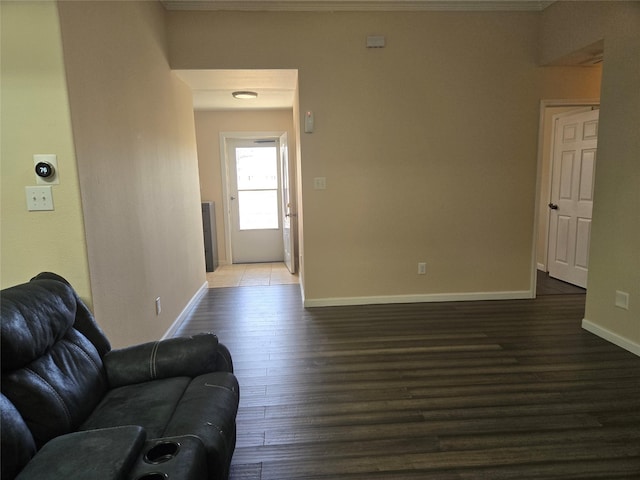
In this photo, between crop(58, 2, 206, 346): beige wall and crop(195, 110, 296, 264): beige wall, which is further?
crop(195, 110, 296, 264): beige wall

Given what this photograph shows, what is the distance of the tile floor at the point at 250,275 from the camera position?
4965 millimetres

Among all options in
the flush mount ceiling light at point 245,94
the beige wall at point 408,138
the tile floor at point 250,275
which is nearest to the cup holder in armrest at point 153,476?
the beige wall at point 408,138

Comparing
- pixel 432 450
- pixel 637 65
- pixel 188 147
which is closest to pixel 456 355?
pixel 432 450

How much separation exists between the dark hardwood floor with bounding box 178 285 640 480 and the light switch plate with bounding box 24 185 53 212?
1.47 m

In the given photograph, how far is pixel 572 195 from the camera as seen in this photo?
4.46 meters

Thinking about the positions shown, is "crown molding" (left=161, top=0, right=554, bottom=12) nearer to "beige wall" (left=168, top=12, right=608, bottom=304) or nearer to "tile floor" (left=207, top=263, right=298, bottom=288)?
"beige wall" (left=168, top=12, right=608, bottom=304)

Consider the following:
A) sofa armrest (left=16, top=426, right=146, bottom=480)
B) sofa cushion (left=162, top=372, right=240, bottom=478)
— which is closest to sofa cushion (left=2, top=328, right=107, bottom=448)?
sofa armrest (left=16, top=426, right=146, bottom=480)

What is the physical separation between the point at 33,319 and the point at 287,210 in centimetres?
444

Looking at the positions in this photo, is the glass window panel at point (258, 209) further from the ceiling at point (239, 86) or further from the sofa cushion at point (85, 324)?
the sofa cushion at point (85, 324)

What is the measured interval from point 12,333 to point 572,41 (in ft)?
14.1

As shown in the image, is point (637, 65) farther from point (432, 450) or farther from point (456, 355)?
point (432, 450)

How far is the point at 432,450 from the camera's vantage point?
1.80 meters

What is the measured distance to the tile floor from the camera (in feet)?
16.3

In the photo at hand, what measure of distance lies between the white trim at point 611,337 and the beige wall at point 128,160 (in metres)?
3.49
